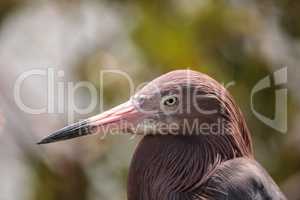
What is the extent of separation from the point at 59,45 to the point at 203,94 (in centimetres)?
177

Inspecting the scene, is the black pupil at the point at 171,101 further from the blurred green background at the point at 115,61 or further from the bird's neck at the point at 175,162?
the blurred green background at the point at 115,61

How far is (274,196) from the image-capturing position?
3.14 meters

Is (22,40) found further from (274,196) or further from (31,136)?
(274,196)

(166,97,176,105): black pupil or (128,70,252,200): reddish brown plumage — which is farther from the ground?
(166,97,176,105): black pupil

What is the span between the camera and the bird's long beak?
320 cm

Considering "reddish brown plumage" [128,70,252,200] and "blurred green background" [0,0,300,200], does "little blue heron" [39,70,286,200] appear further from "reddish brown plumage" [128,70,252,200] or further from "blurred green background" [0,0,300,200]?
"blurred green background" [0,0,300,200]

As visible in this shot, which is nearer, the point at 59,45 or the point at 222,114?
the point at 222,114

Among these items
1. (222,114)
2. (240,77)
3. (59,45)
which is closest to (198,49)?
(240,77)

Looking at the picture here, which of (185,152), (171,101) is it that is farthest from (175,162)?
(171,101)

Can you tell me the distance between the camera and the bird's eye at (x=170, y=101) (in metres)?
3.17

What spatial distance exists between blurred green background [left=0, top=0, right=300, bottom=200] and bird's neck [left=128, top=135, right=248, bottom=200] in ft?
4.62

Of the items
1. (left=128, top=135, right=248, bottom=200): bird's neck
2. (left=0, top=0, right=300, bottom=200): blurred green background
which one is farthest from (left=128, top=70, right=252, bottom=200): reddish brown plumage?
(left=0, top=0, right=300, bottom=200): blurred green background

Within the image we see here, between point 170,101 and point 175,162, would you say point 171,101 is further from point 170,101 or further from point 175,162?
point 175,162

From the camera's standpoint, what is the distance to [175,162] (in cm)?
318
